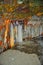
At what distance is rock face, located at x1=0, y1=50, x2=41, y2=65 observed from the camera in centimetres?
212

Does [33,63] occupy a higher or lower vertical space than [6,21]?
lower

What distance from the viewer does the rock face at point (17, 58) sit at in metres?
2.12

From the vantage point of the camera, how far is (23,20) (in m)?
2.16

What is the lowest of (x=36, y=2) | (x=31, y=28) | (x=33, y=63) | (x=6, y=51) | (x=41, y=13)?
(x=33, y=63)

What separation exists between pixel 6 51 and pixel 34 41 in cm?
39

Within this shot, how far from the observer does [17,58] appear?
213 centimetres

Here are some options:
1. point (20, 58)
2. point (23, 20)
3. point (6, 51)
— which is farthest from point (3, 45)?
point (23, 20)

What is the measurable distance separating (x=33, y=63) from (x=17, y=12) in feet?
2.26

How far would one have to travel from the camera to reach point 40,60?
2145 millimetres

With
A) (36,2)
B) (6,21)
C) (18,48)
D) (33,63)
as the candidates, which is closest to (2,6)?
(6,21)

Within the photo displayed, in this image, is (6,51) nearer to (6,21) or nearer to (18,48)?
(18,48)

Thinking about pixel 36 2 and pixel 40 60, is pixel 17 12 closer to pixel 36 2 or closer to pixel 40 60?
pixel 36 2

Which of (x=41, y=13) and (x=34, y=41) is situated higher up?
(x=41, y=13)

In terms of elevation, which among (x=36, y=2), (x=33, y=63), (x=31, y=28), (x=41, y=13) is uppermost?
(x=36, y=2)
